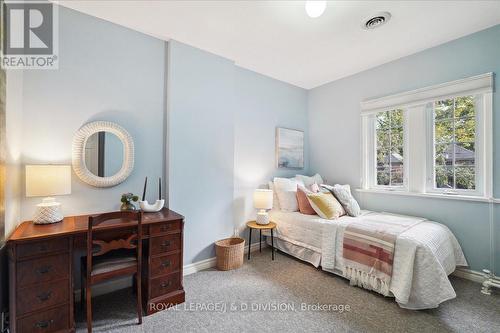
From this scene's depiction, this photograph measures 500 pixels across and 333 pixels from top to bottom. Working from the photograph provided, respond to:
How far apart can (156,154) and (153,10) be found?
1.38 metres

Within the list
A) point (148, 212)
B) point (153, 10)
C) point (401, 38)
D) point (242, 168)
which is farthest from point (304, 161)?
point (153, 10)

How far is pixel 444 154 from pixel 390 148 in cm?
60

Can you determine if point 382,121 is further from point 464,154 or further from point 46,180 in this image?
point 46,180

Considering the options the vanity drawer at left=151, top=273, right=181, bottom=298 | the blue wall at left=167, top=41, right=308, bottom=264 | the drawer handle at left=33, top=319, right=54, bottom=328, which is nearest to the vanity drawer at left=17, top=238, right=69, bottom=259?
the drawer handle at left=33, top=319, right=54, bottom=328

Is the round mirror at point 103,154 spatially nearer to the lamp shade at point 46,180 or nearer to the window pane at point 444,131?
the lamp shade at point 46,180

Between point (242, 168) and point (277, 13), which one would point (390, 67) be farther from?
point (242, 168)

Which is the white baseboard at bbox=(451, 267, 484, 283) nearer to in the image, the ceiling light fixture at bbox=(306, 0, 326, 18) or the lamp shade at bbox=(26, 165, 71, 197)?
the ceiling light fixture at bbox=(306, 0, 326, 18)

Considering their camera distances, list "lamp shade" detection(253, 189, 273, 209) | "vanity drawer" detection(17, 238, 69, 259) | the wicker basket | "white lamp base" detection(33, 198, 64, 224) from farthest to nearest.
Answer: "lamp shade" detection(253, 189, 273, 209) < the wicker basket < "white lamp base" detection(33, 198, 64, 224) < "vanity drawer" detection(17, 238, 69, 259)

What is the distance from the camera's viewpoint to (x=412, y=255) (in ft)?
6.29

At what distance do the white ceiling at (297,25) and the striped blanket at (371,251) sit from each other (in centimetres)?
205

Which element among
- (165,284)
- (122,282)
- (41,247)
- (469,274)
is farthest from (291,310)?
(469,274)

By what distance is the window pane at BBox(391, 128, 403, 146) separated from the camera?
122 inches

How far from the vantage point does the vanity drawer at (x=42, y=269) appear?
1.43m

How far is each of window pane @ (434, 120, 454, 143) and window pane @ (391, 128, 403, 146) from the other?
38 cm
